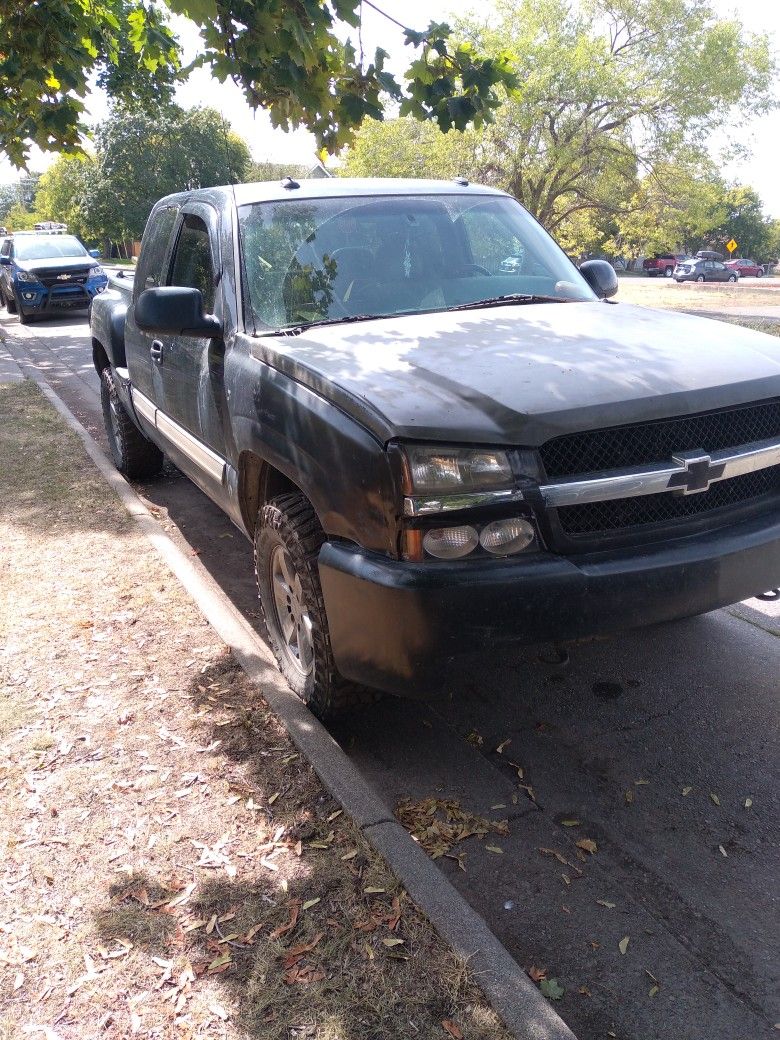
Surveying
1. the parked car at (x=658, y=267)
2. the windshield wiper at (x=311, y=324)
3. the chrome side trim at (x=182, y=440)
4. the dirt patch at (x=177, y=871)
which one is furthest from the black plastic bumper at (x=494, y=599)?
the parked car at (x=658, y=267)

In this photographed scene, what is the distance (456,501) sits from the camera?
8.82 feet

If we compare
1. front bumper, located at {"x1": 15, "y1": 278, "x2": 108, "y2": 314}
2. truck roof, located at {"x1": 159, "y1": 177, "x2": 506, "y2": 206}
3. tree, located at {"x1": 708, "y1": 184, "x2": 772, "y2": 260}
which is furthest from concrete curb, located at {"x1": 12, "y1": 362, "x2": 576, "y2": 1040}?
tree, located at {"x1": 708, "y1": 184, "x2": 772, "y2": 260}

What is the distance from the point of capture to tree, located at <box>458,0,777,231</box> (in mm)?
27156

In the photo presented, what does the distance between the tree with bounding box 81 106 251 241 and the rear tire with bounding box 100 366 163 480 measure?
1652 inches

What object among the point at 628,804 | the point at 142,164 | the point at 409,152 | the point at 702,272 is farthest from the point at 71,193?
the point at 628,804

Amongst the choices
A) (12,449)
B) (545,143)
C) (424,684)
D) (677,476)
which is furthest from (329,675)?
(545,143)

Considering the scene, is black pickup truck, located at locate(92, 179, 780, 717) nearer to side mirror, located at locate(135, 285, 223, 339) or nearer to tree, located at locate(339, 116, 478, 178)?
side mirror, located at locate(135, 285, 223, 339)

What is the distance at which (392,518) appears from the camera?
107 inches

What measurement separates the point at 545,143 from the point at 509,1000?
29.9 meters

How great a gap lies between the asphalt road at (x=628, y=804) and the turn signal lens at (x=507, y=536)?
36 centimetres

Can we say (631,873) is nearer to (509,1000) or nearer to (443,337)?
(509,1000)

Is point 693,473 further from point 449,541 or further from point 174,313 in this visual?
point 174,313

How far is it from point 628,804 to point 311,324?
7.27 ft

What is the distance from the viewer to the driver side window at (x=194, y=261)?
14.1ft
